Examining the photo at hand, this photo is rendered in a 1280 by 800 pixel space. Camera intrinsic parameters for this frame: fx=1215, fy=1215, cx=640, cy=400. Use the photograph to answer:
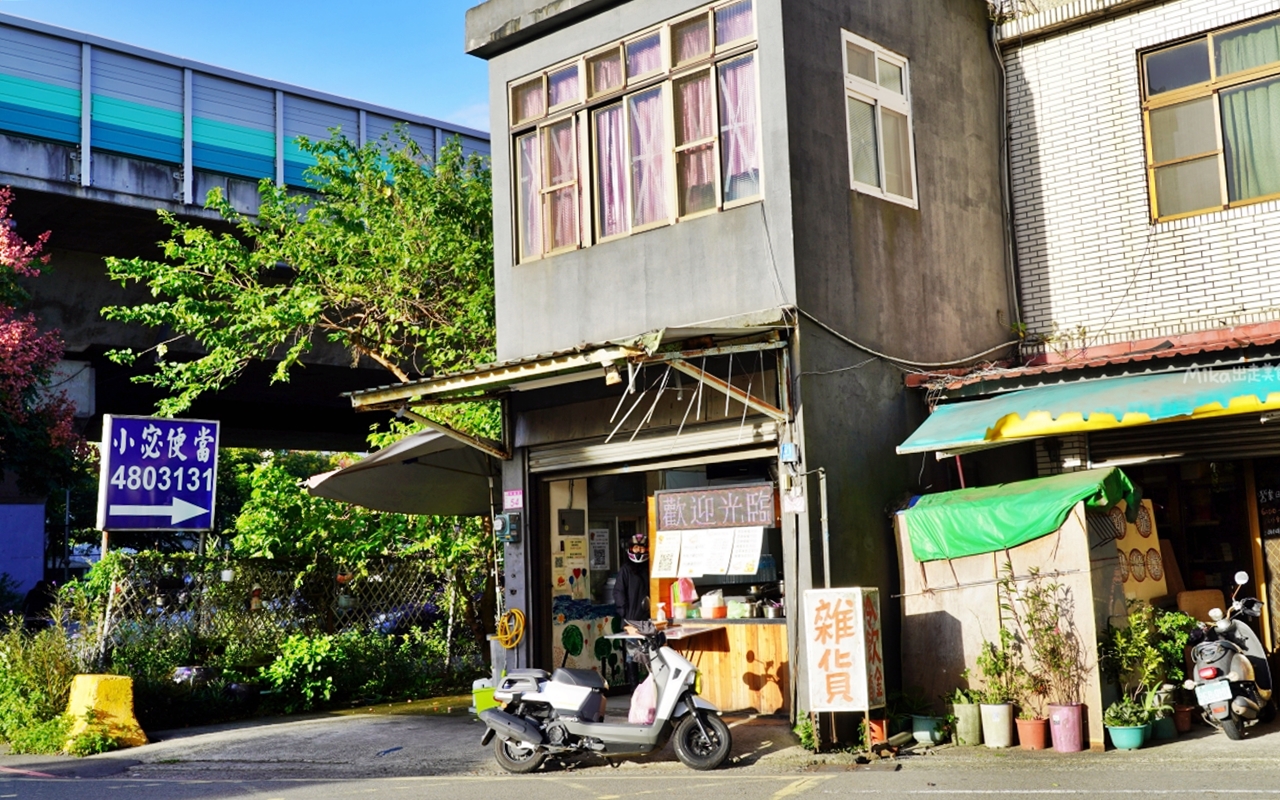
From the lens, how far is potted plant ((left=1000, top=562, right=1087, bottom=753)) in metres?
10.2

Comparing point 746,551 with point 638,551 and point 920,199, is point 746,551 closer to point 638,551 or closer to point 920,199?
point 638,551

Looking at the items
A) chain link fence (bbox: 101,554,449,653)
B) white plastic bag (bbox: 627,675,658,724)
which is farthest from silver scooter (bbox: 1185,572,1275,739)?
chain link fence (bbox: 101,554,449,653)

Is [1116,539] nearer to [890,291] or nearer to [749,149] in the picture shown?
[890,291]

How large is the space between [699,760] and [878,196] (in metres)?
6.06

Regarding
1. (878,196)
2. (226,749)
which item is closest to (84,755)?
(226,749)

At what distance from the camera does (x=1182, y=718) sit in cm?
1066

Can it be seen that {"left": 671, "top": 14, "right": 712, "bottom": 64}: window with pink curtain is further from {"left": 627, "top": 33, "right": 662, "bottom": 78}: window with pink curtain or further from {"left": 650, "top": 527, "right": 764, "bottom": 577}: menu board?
{"left": 650, "top": 527, "right": 764, "bottom": 577}: menu board

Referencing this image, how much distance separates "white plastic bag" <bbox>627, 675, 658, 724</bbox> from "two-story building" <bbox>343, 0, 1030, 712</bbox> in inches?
57.0

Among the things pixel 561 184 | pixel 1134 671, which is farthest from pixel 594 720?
pixel 561 184

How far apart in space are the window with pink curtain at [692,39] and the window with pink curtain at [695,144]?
0.79ft

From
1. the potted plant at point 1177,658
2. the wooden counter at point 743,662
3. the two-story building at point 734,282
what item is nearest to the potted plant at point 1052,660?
the potted plant at point 1177,658

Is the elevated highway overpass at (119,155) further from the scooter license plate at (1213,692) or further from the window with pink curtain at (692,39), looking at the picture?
the scooter license plate at (1213,692)

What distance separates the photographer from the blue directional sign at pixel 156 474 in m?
13.9

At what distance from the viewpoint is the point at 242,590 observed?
631 inches
